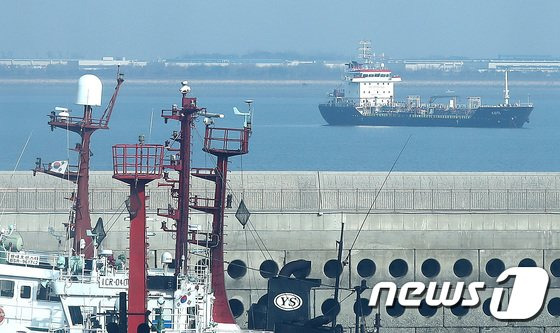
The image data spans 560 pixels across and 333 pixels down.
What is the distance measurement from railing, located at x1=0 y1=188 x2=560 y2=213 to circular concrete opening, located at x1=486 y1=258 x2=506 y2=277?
6.35 feet

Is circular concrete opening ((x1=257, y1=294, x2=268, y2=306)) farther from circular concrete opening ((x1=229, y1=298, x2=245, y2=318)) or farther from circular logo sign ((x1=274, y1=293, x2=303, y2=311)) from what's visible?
circular logo sign ((x1=274, y1=293, x2=303, y2=311))

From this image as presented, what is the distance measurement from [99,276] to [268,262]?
11347 mm

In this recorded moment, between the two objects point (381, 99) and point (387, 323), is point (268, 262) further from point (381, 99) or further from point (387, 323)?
point (381, 99)

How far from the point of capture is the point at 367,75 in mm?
160375

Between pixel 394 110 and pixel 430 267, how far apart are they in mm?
112696

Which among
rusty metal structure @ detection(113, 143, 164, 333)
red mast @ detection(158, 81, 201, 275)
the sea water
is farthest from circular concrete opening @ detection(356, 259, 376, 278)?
the sea water

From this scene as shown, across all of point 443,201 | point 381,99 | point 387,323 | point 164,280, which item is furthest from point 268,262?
point 381,99

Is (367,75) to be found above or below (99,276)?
above

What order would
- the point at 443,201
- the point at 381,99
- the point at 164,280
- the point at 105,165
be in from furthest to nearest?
the point at 381,99 < the point at 105,165 < the point at 443,201 < the point at 164,280

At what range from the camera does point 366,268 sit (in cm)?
3603

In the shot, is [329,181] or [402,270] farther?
[329,181]

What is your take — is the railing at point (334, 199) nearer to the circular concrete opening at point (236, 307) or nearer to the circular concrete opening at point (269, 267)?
the circular concrete opening at point (269, 267)

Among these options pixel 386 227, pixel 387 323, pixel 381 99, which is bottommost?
pixel 387 323

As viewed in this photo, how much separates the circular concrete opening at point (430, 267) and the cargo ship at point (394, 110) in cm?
10921
